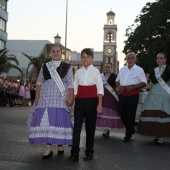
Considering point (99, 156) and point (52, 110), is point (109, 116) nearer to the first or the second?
point (99, 156)

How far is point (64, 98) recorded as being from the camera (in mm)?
5738

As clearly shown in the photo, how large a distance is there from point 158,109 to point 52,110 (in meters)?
2.75

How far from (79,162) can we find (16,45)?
8941cm

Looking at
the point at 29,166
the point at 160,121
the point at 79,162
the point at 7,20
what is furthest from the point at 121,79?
the point at 7,20

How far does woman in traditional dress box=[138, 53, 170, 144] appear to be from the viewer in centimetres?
757

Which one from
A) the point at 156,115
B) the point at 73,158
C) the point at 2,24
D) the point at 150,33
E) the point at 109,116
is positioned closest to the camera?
the point at 73,158

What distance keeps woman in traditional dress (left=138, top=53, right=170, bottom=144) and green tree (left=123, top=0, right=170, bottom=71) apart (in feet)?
103

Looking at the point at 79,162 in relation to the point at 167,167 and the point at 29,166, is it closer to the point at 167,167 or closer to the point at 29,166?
the point at 29,166

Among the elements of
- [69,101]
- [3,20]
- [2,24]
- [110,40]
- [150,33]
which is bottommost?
[69,101]

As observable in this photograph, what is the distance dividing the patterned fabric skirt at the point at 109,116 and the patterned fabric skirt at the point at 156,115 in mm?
892

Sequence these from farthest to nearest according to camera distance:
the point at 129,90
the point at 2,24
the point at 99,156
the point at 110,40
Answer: the point at 110,40, the point at 2,24, the point at 129,90, the point at 99,156

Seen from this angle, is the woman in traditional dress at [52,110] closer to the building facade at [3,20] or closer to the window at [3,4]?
the building facade at [3,20]

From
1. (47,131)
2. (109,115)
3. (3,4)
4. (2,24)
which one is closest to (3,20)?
(2,24)

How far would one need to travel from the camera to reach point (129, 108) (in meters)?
8.05
